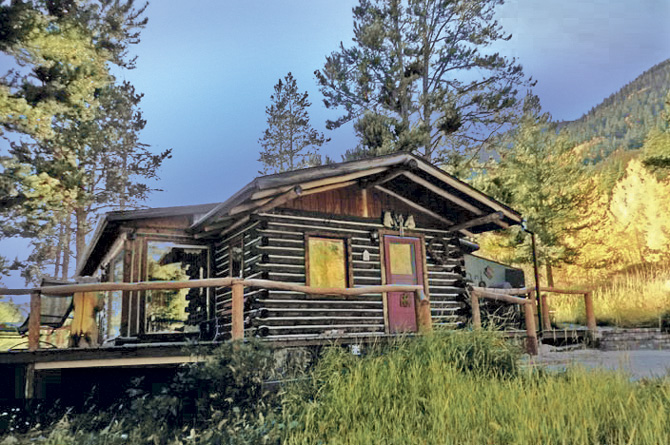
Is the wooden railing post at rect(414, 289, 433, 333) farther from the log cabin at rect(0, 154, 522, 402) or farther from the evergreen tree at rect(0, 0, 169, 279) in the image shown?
the evergreen tree at rect(0, 0, 169, 279)

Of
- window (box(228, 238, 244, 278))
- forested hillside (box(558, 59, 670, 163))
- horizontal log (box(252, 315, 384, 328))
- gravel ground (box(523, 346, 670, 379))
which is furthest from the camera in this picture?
forested hillside (box(558, 59, 670, 163))

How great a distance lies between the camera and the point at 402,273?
13711 millimetres

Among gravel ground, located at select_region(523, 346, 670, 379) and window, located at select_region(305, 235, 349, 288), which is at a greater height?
window, located at select_region(305, 235, 349, 288)

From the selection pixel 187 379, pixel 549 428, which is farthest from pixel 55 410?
pixel 549 428

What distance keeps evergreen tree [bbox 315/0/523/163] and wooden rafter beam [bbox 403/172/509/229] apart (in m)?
9.69

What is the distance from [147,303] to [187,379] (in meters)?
5.60

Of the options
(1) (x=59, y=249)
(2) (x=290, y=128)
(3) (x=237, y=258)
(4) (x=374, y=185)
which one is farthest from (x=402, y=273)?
(1) (x=59, y=249)

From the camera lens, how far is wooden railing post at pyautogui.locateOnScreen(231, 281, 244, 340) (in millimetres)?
8086

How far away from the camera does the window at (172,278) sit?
42.4 ft

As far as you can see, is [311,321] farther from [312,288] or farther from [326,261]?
[312,288]

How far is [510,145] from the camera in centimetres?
2578

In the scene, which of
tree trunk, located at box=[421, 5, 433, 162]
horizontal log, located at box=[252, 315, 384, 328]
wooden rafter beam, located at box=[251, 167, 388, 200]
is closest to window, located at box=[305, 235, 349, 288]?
horizontal log, located at box=[252, 315, 384, 328]

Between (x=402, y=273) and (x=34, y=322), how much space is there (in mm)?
8193

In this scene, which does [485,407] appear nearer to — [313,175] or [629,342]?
[313,175]
